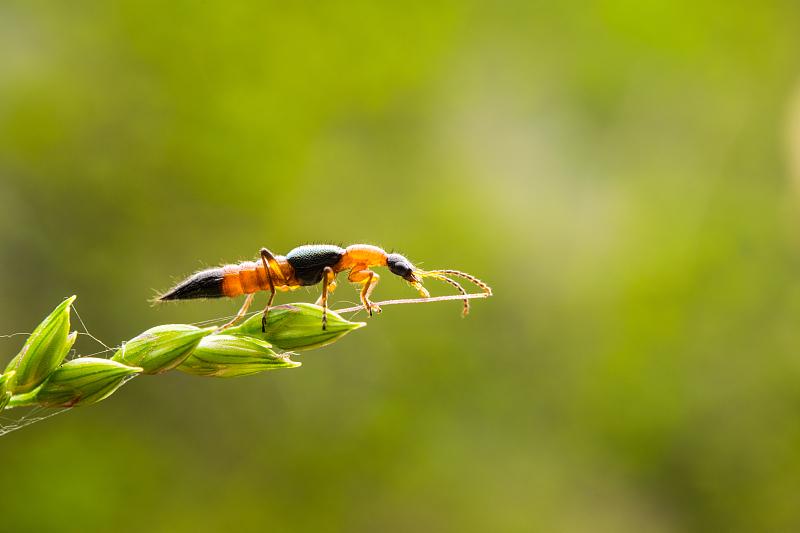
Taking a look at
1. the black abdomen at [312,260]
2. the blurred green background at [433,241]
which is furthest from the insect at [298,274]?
the blurred green background at [433,241]

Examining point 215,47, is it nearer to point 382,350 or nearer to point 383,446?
point 382,350

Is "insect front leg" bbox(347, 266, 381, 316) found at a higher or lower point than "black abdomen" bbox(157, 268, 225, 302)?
higher

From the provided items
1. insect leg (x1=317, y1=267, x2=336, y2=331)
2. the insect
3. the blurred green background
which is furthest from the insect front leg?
the blurred green background

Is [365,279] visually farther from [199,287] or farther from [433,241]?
[433,241]

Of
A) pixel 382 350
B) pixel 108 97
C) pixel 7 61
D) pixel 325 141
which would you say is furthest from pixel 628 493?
pixel 7 61

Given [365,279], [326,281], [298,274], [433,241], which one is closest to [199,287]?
Answer: [298,274]

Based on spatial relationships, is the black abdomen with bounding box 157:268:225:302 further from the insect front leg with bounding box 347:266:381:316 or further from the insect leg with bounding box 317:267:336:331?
the insect front leg with bounding box 347:266:381:316

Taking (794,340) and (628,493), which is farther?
(794,340)

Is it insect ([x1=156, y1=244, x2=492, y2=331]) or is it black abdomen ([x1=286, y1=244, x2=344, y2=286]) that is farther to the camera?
black abdomen ([x1=286, y1=244, x2=344, y2=286])
